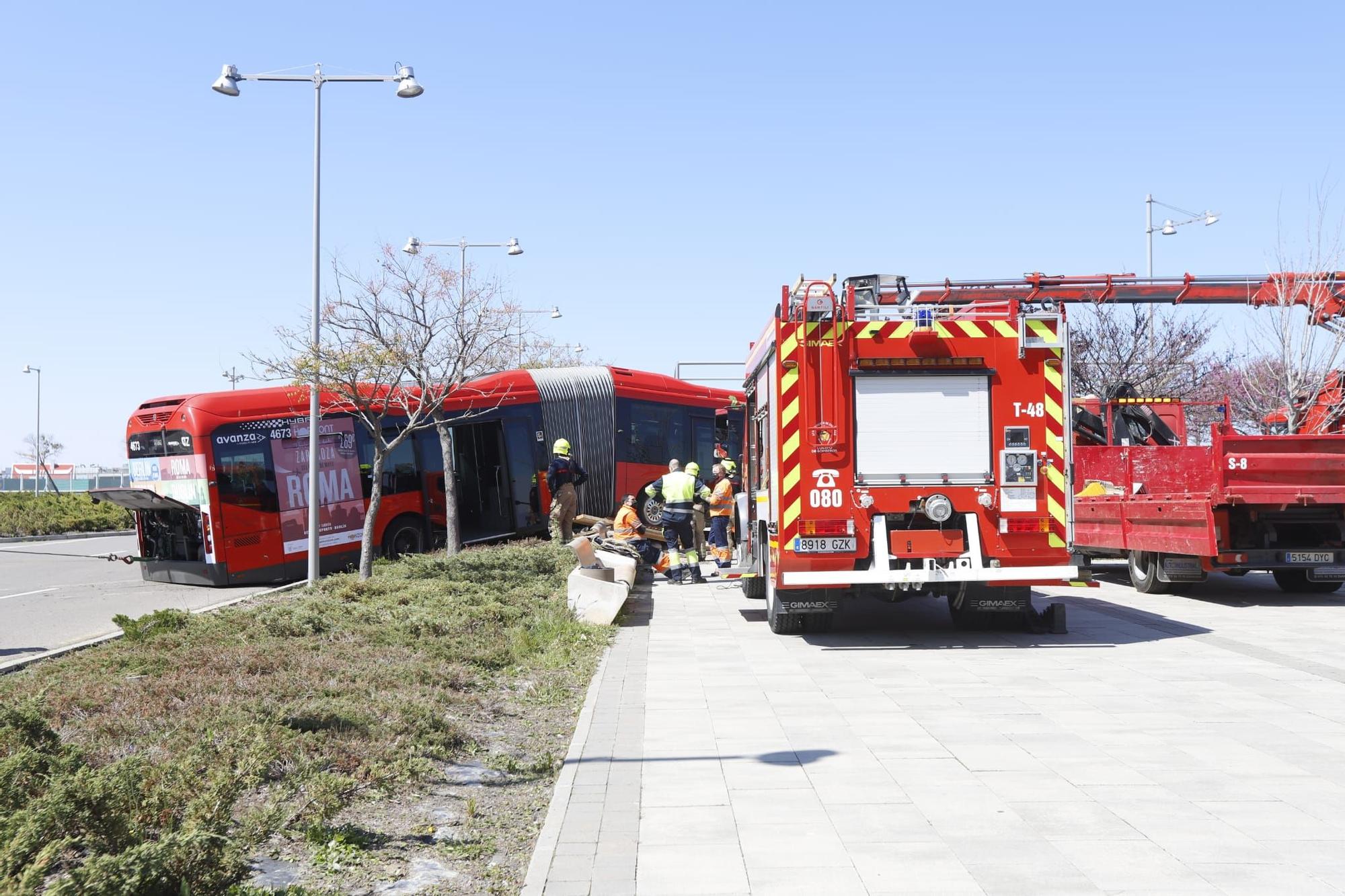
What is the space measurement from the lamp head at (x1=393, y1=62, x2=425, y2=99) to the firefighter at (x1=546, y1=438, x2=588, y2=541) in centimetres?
617

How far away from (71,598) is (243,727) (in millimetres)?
11987

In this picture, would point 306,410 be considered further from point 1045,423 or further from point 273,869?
point 273,869

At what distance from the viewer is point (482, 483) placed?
2238cm

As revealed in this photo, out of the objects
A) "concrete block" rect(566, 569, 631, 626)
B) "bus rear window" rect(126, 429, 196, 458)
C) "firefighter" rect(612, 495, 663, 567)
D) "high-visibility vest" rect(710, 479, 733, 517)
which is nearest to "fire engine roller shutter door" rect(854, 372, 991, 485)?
"concrete block" rect(566, 569, 631, 626)

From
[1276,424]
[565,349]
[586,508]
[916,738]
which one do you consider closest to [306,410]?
[586,508]

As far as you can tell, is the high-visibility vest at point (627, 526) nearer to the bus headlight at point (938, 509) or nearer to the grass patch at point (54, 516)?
the bus headlight at point (938, 509)

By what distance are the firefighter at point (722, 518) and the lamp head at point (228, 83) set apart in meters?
9.45

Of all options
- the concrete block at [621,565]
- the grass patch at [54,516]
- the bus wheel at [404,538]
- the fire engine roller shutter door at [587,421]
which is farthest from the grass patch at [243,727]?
the grass patch at [54,516]

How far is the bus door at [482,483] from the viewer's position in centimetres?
2195

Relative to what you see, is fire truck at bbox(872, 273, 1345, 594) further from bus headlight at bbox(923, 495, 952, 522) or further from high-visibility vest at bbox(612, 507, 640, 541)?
high-visibility vest at bbox(612, 507, 640, 541)

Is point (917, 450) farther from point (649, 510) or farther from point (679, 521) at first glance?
point (649, 510)

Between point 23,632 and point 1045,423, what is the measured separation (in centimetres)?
1069

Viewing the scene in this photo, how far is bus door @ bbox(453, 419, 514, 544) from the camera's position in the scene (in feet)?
72.0

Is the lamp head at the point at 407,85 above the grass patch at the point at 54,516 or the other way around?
above
